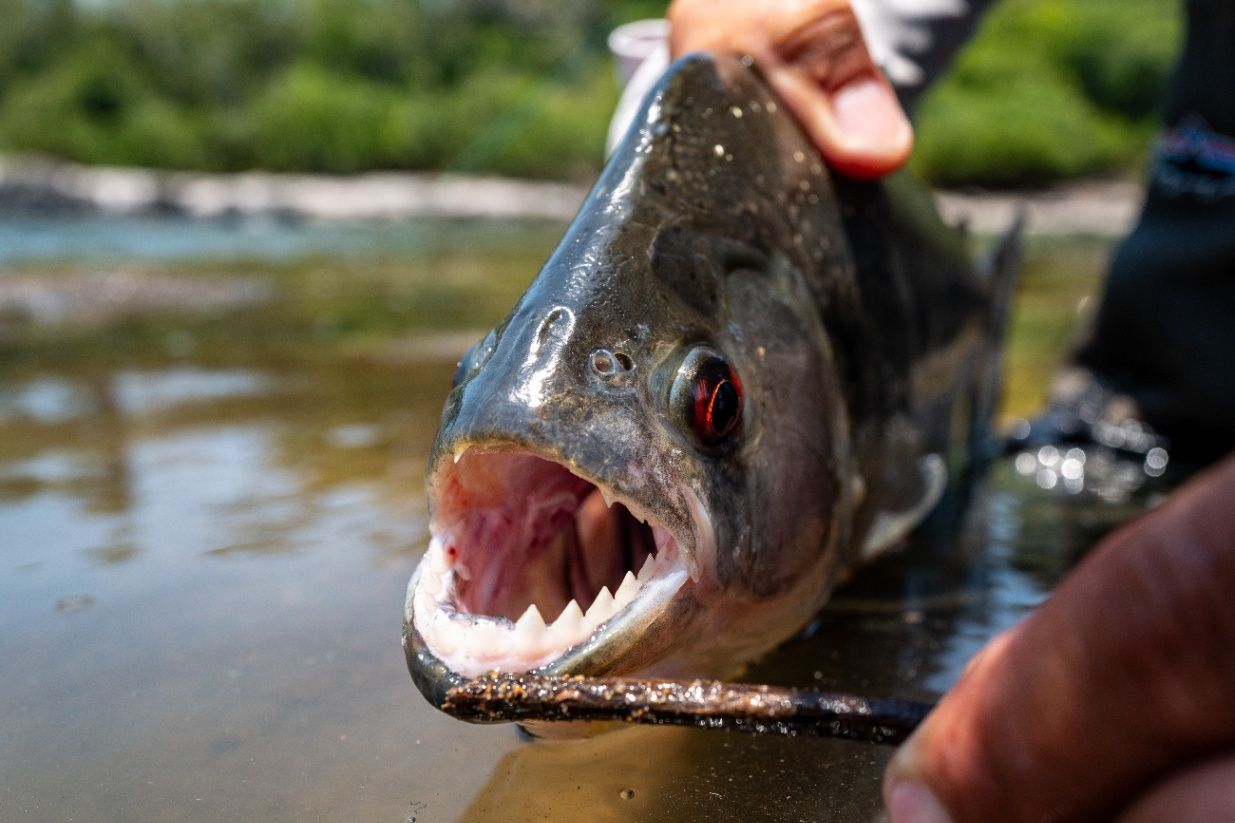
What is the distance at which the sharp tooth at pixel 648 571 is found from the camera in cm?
159

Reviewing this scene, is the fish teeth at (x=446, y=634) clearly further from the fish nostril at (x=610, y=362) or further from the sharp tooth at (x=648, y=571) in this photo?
the fish nostril at (x=610, y=362)

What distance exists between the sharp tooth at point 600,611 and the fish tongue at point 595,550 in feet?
0.61

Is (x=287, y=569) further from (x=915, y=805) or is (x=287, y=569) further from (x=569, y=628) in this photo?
(x=915, y=805)

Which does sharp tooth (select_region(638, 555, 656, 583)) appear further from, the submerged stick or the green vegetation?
the green vegetation

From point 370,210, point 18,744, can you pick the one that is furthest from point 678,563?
point 370,210

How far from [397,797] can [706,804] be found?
431 millimetres

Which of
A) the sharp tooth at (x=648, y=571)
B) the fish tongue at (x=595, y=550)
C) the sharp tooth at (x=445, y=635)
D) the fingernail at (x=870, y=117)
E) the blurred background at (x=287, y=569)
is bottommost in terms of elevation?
the blurred background at (x=287, y=569)

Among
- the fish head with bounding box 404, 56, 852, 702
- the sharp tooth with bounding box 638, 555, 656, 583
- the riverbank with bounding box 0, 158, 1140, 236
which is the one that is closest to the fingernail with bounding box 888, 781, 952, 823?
the fish head with bounding box 404, 56, 852, 702

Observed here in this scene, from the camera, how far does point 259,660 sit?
204 centimetres

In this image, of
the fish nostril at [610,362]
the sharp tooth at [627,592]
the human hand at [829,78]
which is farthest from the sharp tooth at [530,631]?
the human hand at [829,78]

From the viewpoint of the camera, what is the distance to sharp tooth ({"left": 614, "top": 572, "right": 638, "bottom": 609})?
1520 mm

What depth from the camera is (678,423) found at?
165 cm

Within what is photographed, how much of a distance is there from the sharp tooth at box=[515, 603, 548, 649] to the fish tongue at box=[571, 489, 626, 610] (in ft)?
0.85

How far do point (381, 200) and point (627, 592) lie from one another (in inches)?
1255
